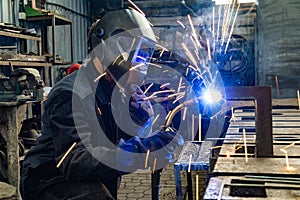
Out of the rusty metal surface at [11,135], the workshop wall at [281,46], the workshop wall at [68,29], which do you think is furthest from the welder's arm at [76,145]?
the workshop wall at [68,29]

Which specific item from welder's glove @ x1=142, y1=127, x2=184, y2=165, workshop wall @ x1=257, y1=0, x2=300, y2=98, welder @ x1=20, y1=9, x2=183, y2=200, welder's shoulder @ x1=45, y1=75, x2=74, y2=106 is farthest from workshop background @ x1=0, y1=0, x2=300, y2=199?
welder's shoulder @ x1=45, y1=75, x2=74, y2=106

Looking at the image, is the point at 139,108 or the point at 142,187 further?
the point at 142,187

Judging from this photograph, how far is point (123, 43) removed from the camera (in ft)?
7.14

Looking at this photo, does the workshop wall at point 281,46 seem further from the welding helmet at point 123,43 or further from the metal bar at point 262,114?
the metal bar at point 262,114

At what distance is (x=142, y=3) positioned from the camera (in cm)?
931

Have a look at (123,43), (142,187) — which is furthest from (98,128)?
(142,187)

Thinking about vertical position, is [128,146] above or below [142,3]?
below

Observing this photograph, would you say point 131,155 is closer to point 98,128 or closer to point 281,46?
point 98,128

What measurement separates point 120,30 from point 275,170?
1192mm

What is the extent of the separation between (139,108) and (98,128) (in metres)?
0.62

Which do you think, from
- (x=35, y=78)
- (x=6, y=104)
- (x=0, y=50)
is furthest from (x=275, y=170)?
(x=0, y=50)

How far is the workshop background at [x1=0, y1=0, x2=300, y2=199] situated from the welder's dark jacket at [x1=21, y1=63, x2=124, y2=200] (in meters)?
0.80

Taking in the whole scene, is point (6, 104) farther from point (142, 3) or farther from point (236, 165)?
point (142, 3)

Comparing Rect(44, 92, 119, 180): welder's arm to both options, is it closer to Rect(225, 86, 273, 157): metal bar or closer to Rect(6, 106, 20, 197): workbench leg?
Rect(225, 86, 273, 157): metal bar
